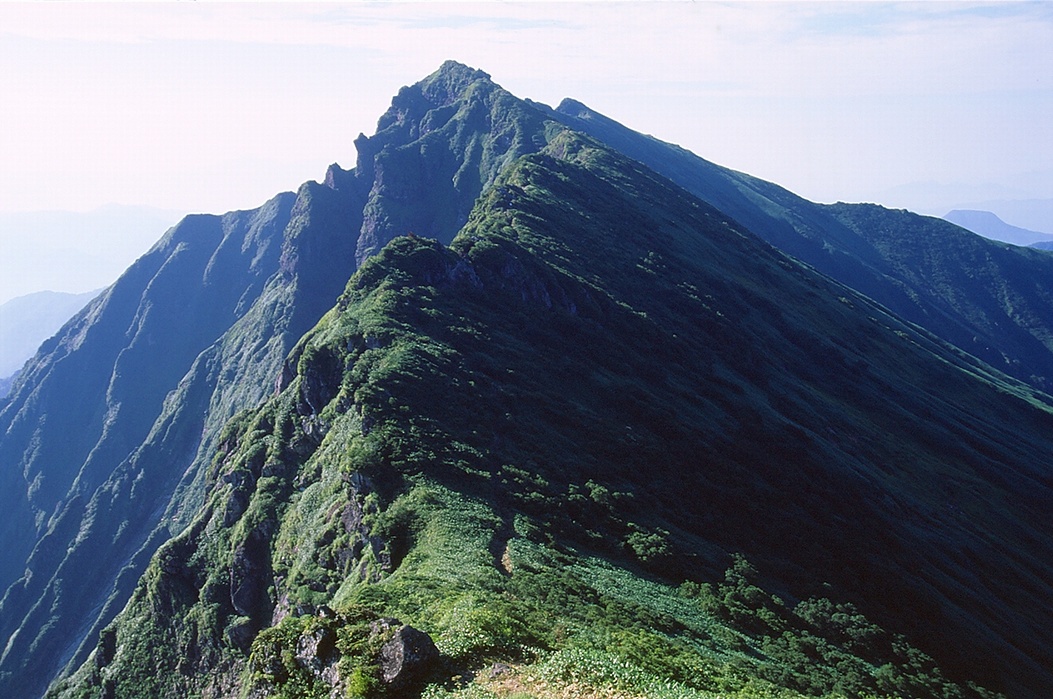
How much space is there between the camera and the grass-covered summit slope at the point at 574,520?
40.2 m

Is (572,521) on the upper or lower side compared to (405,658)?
lower

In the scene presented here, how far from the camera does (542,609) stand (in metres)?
42.2

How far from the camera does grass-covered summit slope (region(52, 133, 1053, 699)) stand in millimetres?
40156

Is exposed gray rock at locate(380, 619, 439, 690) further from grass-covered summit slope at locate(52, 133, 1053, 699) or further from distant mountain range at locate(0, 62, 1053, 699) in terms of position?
grass-covered summit slope at locate(52, 133, 1053, 699)

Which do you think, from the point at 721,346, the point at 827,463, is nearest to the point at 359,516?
the point at 827,463

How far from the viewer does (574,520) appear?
62500 millimetres

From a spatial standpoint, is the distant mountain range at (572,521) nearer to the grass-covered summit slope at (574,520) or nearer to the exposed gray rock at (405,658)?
the exposed gray rock at (405,658)

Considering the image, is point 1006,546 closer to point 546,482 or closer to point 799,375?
point 799,375

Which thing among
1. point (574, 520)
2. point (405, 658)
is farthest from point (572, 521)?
point (405, 658)

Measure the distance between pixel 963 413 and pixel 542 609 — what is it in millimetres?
158037

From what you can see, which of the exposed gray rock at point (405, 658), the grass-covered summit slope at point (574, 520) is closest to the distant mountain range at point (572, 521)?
the exposed gray rock at point (405, 658)

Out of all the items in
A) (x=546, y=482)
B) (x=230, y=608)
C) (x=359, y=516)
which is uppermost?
(x=546, y=482)

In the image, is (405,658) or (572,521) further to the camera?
(572,521)

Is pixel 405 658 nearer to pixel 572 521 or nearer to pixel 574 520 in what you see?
pixel 572 521
